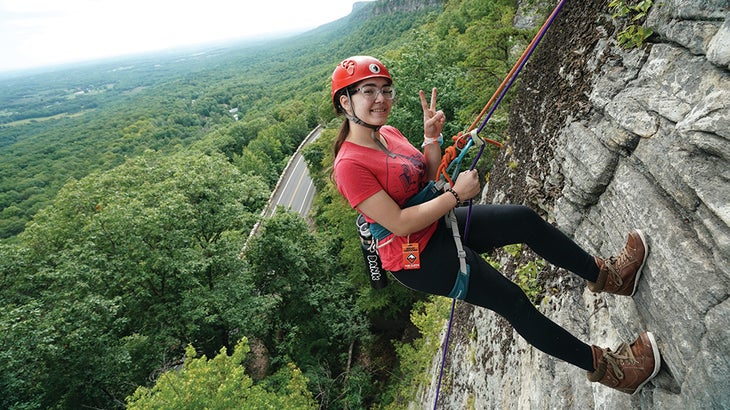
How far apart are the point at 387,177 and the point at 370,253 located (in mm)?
773

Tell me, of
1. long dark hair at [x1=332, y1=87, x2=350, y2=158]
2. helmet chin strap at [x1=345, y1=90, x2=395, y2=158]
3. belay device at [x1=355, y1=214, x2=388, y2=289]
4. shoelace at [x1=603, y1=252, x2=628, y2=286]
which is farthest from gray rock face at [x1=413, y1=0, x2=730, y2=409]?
long dark hair at [x1=332, y1=87, x2=350, y2=158]

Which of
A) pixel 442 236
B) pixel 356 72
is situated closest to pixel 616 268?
pixel 442 236

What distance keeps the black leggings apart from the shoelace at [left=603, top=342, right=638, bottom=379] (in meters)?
0.10

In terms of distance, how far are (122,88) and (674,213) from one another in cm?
22902

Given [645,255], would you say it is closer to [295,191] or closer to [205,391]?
[205,391]

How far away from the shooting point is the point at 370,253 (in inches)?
108

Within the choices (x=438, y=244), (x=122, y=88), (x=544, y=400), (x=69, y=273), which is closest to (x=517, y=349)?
(x=544, y=400)

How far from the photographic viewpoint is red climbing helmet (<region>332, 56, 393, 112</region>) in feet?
7.41

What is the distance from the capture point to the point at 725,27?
1.64 metres

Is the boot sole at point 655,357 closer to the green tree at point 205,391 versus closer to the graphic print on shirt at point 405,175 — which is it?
the graphic print on shirt at point 405,175

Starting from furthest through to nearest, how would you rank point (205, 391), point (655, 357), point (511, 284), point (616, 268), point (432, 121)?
point (205, 391) < point (432, 121) < point (511, 284) < point (616, 268) < point (655, 357)

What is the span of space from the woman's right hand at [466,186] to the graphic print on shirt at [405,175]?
28 centimetres

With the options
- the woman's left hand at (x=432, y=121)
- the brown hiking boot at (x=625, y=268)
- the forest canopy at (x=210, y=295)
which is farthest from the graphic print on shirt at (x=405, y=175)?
the forest canopy at (x=210, y=295)

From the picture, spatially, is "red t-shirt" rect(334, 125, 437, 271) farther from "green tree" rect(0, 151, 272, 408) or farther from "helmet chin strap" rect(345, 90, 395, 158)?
"green tree" rect(0, 151, 272, 408)
